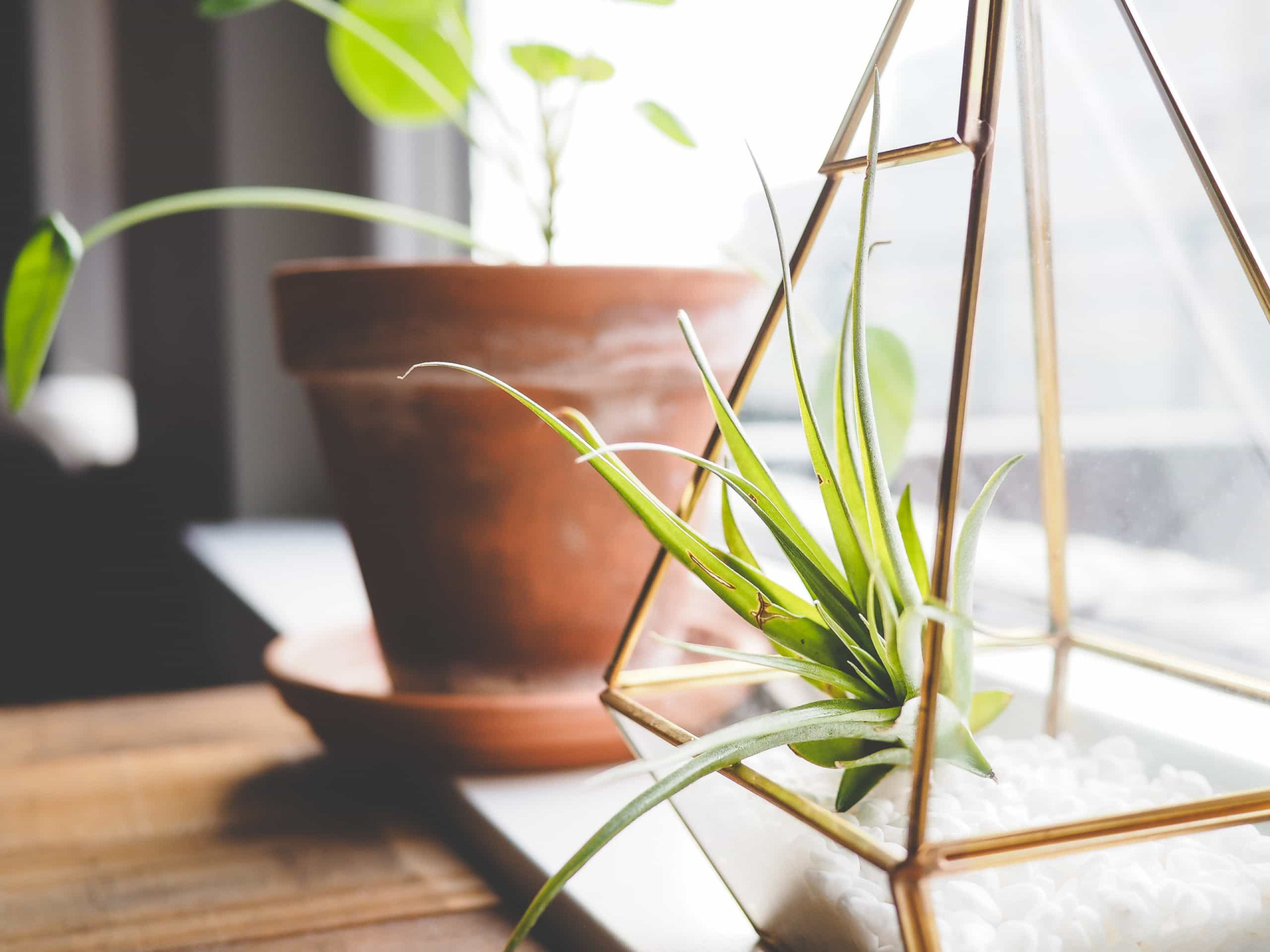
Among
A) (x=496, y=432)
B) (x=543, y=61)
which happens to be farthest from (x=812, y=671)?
(x=543, y=61)

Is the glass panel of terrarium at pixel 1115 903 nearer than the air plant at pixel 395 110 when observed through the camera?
Yes

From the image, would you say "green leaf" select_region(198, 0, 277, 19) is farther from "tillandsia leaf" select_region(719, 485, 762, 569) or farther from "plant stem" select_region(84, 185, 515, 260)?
"tillandsia leaf" select_region(719, 485, 762, 569)

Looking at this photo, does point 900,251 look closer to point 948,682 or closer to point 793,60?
point 793,60

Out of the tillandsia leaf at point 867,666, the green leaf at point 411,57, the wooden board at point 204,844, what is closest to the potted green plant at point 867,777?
the tillandsia leaf at point 867,666

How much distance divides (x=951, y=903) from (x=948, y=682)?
0.07m

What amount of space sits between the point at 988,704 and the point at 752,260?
11.1 inches

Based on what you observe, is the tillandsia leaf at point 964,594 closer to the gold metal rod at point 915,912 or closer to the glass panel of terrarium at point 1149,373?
the gold metal rod at point 915,912

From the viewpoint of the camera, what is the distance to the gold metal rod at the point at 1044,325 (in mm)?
299

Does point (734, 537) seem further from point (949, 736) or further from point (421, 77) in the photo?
point (421, 77)

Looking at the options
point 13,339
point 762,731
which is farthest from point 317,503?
point 762,731

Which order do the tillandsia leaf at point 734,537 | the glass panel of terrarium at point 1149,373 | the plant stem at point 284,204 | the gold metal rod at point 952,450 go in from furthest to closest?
the plant stem at point 284,204 < the glass panel of terrarium at point 1149,373 < the tillandsia leaf at point 734,537 < the gold metal rod at point 952,450

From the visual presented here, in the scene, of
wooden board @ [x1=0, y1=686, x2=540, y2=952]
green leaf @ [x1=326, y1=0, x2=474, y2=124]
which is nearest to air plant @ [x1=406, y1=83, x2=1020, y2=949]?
wooden board @ [x1=0, y1=686, x2=540, y2=952]

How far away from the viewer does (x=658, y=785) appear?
23 centimetres

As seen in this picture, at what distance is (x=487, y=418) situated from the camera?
1.54 feet
